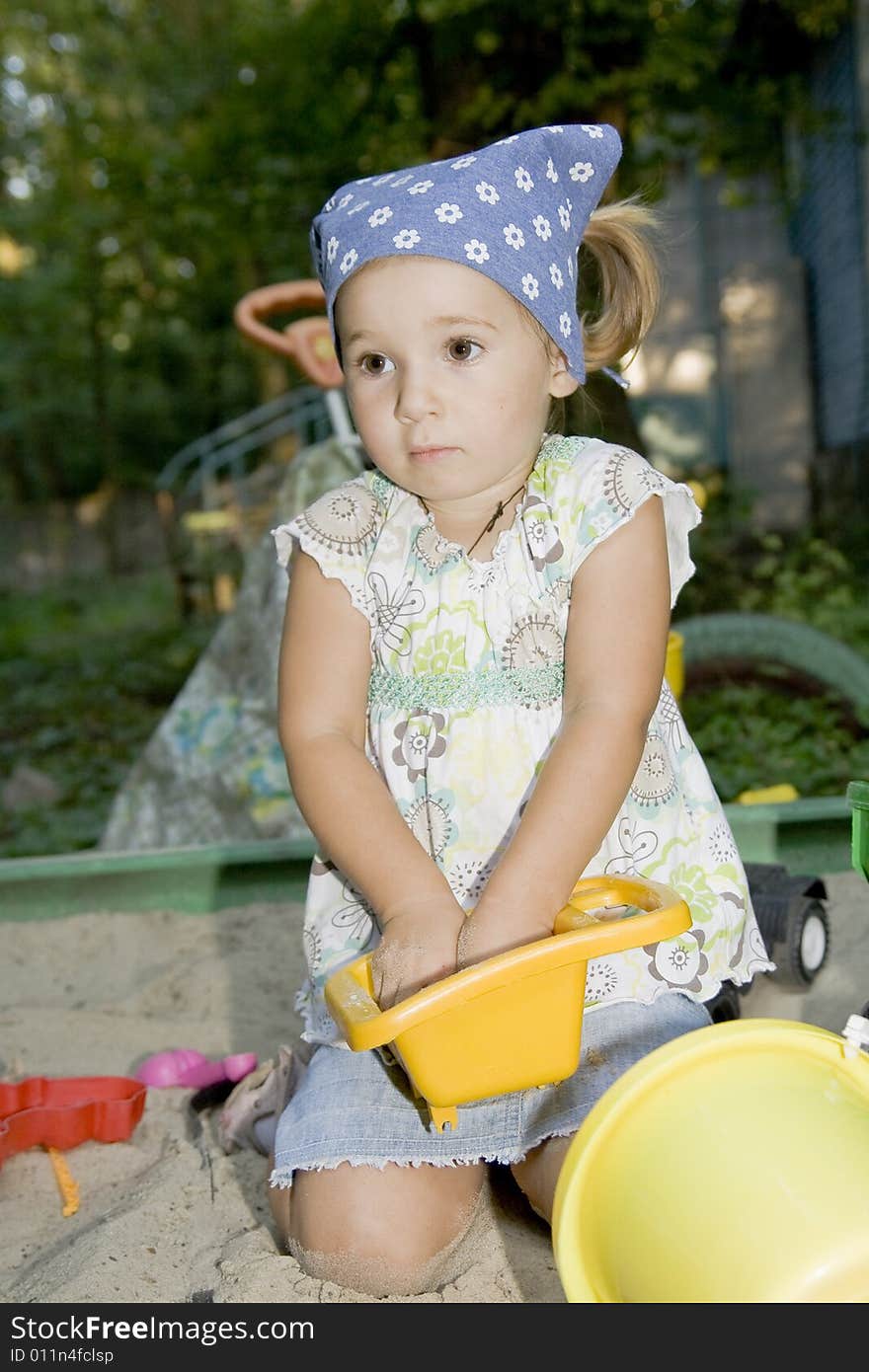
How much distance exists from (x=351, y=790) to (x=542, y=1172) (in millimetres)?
485

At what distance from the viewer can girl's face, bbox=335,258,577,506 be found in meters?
1.54

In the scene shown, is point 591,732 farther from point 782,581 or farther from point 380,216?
point 782,581

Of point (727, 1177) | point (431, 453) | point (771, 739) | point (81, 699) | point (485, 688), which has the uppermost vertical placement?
point (431, 453)

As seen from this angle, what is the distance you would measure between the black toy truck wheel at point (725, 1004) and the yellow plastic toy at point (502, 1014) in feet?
1.48

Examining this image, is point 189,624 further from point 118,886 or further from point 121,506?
point 121,506

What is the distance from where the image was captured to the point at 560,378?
1.69m

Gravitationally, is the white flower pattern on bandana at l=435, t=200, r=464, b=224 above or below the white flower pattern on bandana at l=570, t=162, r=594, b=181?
below

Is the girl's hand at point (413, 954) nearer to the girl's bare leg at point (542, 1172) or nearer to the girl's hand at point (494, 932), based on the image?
the girl's hand at point (494, 932)

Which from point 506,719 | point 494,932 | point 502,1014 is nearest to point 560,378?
point 506,719

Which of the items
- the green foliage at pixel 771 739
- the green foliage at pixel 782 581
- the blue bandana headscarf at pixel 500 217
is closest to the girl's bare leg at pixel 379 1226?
the blue bandana headscarf at pixel 500 217

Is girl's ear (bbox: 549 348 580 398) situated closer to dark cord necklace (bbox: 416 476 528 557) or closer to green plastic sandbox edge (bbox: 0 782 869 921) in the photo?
dark cord necklace (bbox: 416 476 528 557)

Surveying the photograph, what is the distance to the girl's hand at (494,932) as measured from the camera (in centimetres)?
142

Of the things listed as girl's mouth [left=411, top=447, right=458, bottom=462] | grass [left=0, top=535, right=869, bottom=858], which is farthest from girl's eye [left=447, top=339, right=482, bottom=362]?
grass [left=0, top=535, right=869, bottom=858]

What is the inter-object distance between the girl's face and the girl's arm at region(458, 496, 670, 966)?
0.20 meters
